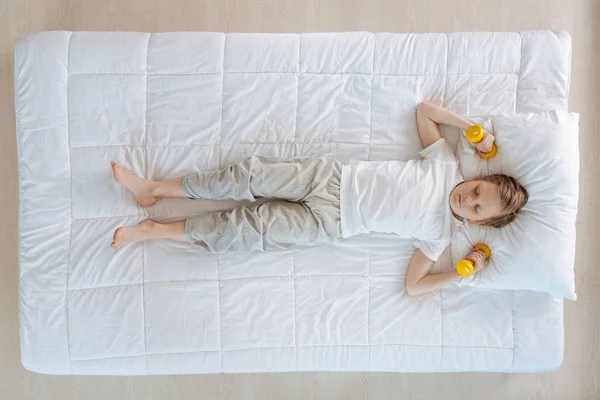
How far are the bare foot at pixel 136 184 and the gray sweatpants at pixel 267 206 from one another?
4.4 inches

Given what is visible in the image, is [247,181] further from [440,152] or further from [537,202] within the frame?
[537,202]

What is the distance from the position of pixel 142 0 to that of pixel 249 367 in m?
1.31

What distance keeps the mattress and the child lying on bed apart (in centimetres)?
6

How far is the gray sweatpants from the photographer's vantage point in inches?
57.0

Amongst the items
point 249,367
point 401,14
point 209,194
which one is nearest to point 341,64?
point 401,14

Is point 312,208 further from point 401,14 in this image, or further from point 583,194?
point 583,194

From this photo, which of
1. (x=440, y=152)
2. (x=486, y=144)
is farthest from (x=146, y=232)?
(x=486, y=144)

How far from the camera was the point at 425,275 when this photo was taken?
152cm

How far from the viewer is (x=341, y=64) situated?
154 cm

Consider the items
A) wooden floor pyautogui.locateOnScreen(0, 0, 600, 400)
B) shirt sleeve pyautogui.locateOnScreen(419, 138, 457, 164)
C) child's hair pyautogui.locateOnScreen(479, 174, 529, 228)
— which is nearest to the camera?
child's hair pyautogui.locateOnScreen(479, 174, 529, 228)

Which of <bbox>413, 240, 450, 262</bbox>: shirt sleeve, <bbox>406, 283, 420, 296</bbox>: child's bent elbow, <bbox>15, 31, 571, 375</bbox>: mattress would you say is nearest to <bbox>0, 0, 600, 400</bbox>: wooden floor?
<bbox>15, 31, 571, 375</bbox>: mattress

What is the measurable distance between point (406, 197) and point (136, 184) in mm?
796

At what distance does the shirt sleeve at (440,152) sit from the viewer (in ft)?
4.89

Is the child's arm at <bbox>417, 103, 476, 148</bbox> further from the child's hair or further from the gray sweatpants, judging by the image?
the gray sweatpants
